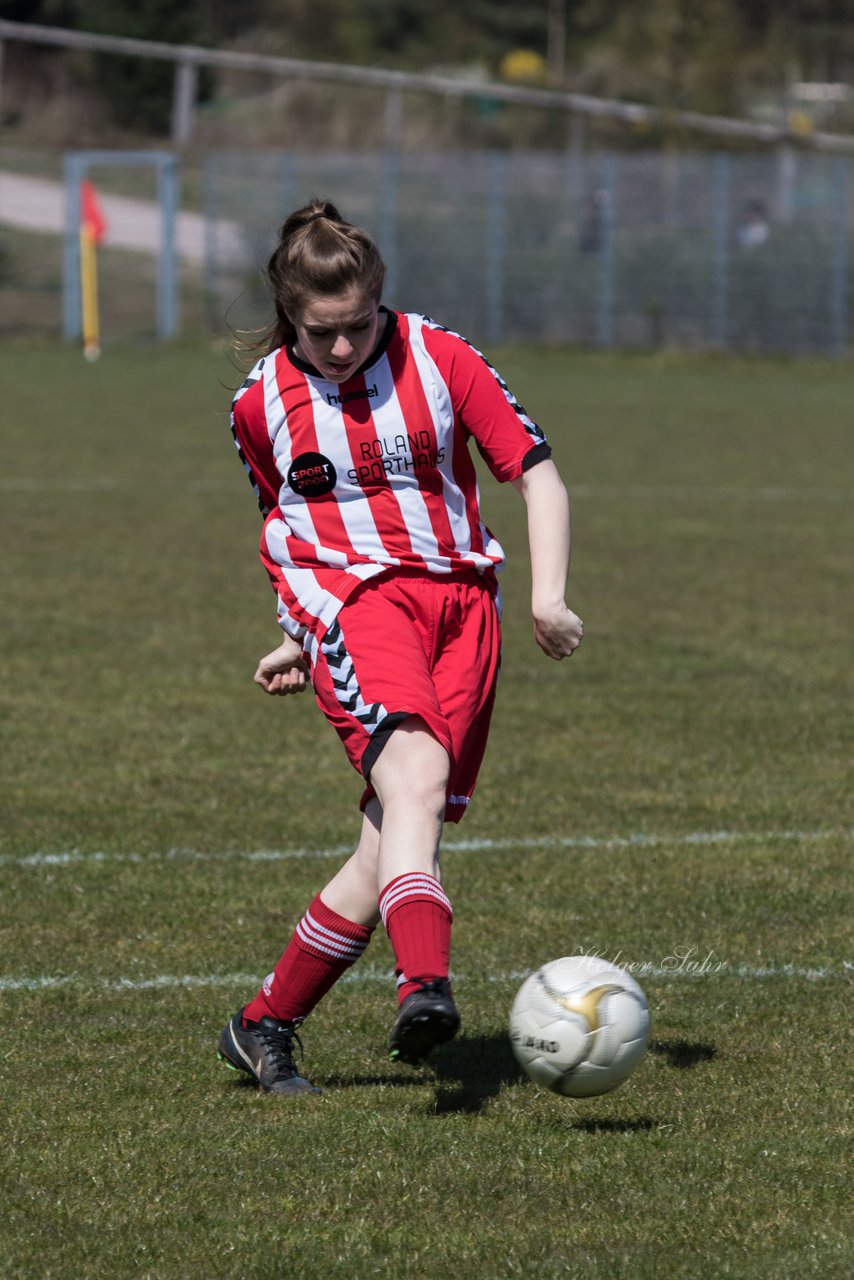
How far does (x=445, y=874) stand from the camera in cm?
555

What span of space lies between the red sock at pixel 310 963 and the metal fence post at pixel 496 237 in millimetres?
27424

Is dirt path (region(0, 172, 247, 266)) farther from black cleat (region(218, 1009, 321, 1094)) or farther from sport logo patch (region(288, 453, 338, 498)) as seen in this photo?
black cleat (region(218, 1009, 321, 1094))

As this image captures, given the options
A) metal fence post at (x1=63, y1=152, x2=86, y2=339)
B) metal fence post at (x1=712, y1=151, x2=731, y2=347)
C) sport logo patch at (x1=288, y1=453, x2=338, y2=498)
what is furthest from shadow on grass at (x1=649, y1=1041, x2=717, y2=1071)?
metal fence post at (x1=63, y1=152, x2=86, y2=339)

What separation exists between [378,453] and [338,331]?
0.26m

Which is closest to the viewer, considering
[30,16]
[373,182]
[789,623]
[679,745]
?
[679,745]

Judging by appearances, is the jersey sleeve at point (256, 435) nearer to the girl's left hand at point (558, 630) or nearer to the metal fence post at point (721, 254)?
the girl's left hand at point (558, 630)

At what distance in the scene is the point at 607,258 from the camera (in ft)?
99.4

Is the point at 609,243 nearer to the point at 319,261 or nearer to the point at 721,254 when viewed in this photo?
the point at 721,254

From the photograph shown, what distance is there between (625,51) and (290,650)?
54762 mm

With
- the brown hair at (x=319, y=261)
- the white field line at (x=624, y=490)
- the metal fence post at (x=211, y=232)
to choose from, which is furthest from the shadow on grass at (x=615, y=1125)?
the metal fence post at (x=211, y=232)

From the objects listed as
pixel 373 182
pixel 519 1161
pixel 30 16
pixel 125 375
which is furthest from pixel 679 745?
pixel 30 16

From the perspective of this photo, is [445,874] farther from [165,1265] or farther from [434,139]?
[434,139]

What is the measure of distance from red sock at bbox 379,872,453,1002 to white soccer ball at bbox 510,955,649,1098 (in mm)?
260

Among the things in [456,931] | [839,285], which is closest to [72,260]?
[839,285]
